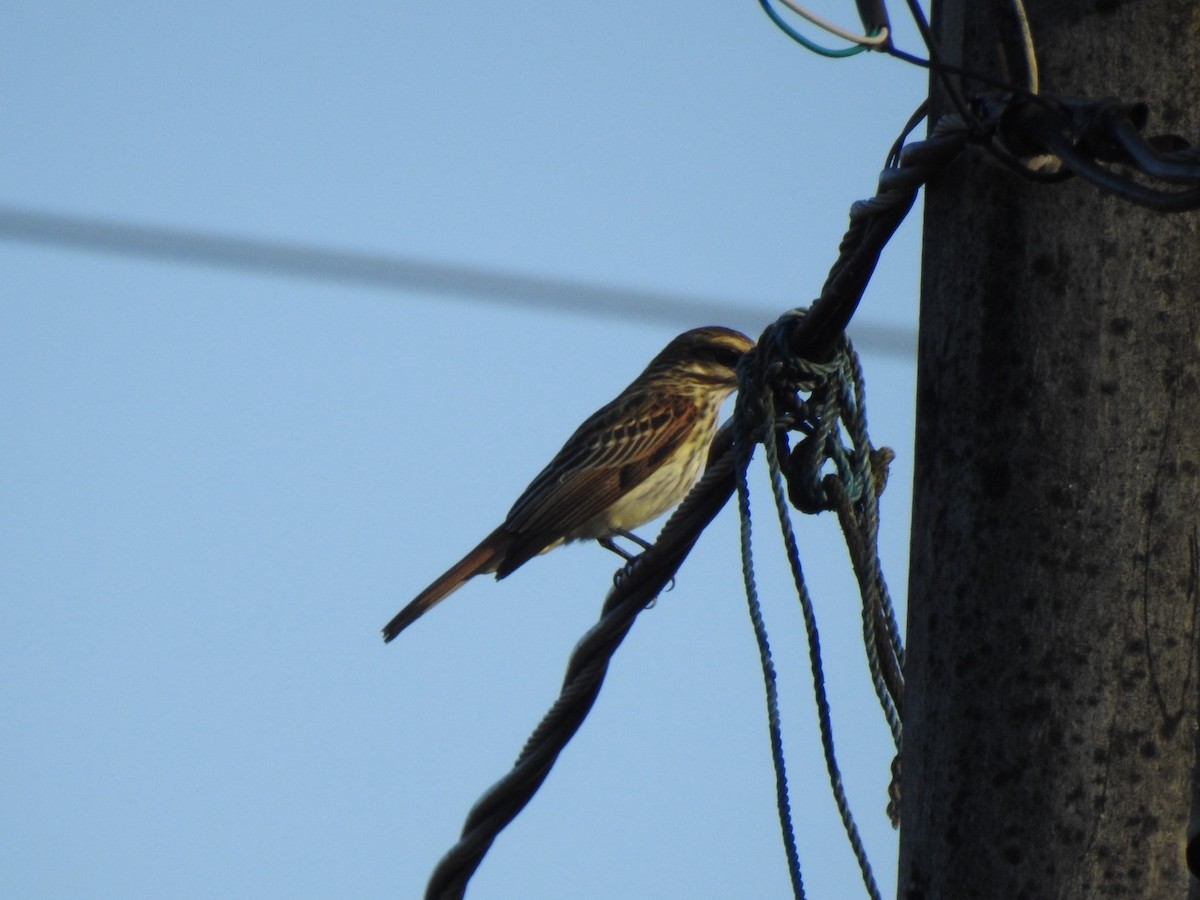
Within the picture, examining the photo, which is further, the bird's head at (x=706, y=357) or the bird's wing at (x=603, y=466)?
the bird's head at (x=706, y=357)

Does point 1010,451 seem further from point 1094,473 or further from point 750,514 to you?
point 750,514

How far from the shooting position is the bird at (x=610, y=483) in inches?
385

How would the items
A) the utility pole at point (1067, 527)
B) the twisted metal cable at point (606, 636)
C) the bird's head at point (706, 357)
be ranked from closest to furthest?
the utility pole at point (1067, 527) < the twisted metal cable at point (606, 636) < the bird's head at point (706, 357)

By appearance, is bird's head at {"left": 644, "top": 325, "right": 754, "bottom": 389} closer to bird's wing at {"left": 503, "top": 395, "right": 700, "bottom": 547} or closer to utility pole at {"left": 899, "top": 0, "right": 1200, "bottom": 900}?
bird's wing at {"left": 503, "top": 395, "right": 700, "bottom": 547}

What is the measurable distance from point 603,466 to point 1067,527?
7094 millimetres

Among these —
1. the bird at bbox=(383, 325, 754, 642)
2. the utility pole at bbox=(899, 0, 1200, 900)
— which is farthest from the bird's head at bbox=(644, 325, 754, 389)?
the utility pole at bbox=(899, 0, 1200, 900)

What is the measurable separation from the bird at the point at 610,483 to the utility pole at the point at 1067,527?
669cm

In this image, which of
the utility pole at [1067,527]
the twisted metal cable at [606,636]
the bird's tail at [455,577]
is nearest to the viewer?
the utility pole at [1067,527]

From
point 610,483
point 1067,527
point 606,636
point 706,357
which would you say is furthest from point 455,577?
point 1067,527

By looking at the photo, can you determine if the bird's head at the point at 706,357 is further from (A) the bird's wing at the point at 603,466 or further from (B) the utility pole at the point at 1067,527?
(B) the utility pole at the point at 1067,527

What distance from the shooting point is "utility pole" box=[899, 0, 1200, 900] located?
2811mm

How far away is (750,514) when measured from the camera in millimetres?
3529

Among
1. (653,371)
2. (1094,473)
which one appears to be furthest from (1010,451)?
(653,371)

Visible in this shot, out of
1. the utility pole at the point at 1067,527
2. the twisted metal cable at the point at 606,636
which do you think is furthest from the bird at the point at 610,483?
the utility pole at the point at 1067,527
